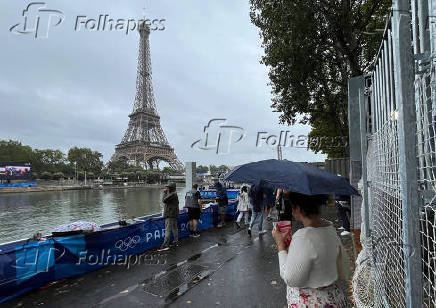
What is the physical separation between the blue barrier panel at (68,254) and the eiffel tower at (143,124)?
71224 mm

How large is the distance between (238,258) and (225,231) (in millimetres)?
3360

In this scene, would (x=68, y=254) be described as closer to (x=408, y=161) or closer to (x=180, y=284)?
(x=180, y=284)

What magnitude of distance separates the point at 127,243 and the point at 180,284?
8.13 ft

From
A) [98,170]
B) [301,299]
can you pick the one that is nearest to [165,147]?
[98,170]

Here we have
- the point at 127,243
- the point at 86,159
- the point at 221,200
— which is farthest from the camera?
the point at 86,159

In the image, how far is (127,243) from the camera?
707 cm

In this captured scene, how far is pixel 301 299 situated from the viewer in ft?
7.04

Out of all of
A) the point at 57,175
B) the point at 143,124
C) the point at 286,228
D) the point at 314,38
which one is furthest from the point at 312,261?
the point at 57,175

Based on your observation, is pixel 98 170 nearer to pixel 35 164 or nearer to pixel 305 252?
pixel 35 164

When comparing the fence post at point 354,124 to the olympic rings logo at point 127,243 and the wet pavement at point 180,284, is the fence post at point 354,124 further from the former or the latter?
the olympic rings logo at point 127,243

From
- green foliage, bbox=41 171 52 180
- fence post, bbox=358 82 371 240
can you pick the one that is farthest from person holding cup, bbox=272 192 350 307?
green foliage, bbox=41 171 52 180

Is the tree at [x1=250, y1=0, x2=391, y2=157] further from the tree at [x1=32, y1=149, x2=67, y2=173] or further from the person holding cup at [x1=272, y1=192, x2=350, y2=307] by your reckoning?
the tree at [x1=32, y1=149, x2=67, y2=173]

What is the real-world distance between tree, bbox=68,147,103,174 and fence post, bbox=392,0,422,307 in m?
100

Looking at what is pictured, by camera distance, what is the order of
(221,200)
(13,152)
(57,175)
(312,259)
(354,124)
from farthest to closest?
(57,175) → (13,152) → (221,200) → (354,124) → (312,259)
